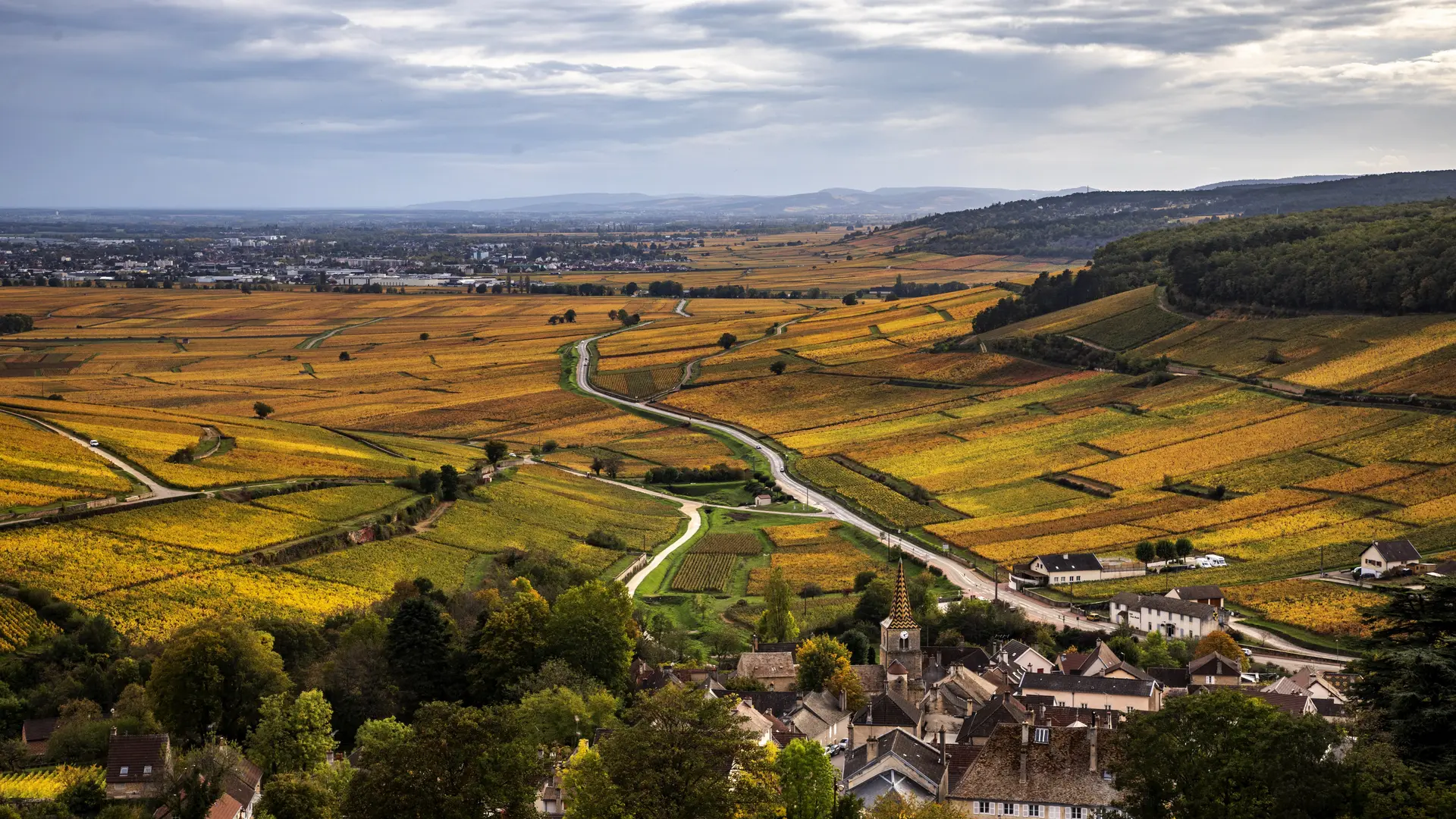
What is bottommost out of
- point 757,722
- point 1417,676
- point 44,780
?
point 757,722

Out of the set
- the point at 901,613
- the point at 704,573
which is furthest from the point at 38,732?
the point at 704,573

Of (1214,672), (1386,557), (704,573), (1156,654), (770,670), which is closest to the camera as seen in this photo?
(770,670)

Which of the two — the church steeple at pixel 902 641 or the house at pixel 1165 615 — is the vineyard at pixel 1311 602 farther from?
the church steeple at pixel 902 641

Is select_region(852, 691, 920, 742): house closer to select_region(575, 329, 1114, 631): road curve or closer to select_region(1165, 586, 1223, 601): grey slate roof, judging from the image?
select_region(575, 329, 1114, 631): road curve

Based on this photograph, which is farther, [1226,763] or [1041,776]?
[1041,776]

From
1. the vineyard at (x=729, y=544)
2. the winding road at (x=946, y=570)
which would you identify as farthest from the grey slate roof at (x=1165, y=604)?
the vineyard at (x=729, y=544)

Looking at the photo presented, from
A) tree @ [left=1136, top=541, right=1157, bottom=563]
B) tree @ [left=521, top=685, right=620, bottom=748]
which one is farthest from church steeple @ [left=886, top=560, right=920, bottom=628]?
tree @ [left=1136, top=541, right=1157, bottom=563]

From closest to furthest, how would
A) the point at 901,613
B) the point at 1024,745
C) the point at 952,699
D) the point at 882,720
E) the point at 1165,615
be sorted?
the point at 1024,745, the point at 882,720, the point at 952,699, the point at 901,613, the point at 1165,615

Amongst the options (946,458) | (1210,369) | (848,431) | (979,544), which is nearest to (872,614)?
(979,544)

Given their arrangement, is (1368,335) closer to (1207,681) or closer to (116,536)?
(1207,681)

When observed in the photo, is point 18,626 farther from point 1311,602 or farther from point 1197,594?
point 1311,602
